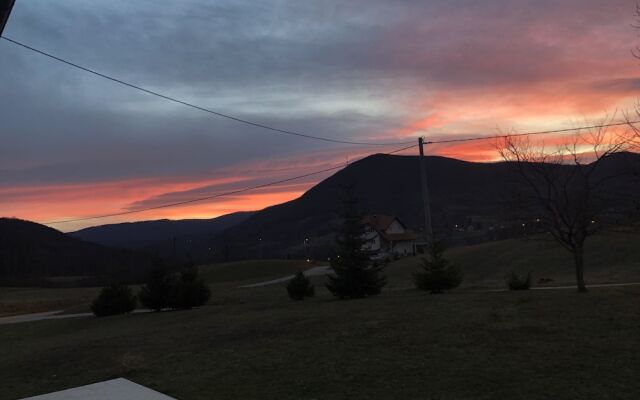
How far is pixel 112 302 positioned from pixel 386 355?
23.3 meters

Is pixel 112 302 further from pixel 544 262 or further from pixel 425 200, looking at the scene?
pixel 544 262

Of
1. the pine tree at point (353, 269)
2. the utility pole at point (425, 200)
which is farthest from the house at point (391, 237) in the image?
the utility pole at point (425, 200)

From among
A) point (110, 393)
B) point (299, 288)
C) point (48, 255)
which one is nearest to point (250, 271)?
point (299, 288)

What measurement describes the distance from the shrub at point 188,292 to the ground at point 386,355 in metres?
10.3

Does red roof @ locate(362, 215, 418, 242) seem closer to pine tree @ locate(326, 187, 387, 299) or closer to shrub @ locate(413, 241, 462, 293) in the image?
Result: pine tree @ locate(326, 187, 387, 299)

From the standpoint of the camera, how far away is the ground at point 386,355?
729 centimetres

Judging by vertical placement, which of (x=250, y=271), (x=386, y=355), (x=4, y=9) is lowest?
(x=250, y=271)

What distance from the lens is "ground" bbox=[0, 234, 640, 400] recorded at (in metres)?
7.29

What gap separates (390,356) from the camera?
9.34m

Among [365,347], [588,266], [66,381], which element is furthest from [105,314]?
[588,266]

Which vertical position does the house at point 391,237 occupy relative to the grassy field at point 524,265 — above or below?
above

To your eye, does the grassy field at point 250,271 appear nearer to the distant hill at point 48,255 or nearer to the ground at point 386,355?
the ground at point 386,355

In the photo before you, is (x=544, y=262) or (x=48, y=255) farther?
(x=48, y=255)

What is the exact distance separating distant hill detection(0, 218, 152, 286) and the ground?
144 meters
